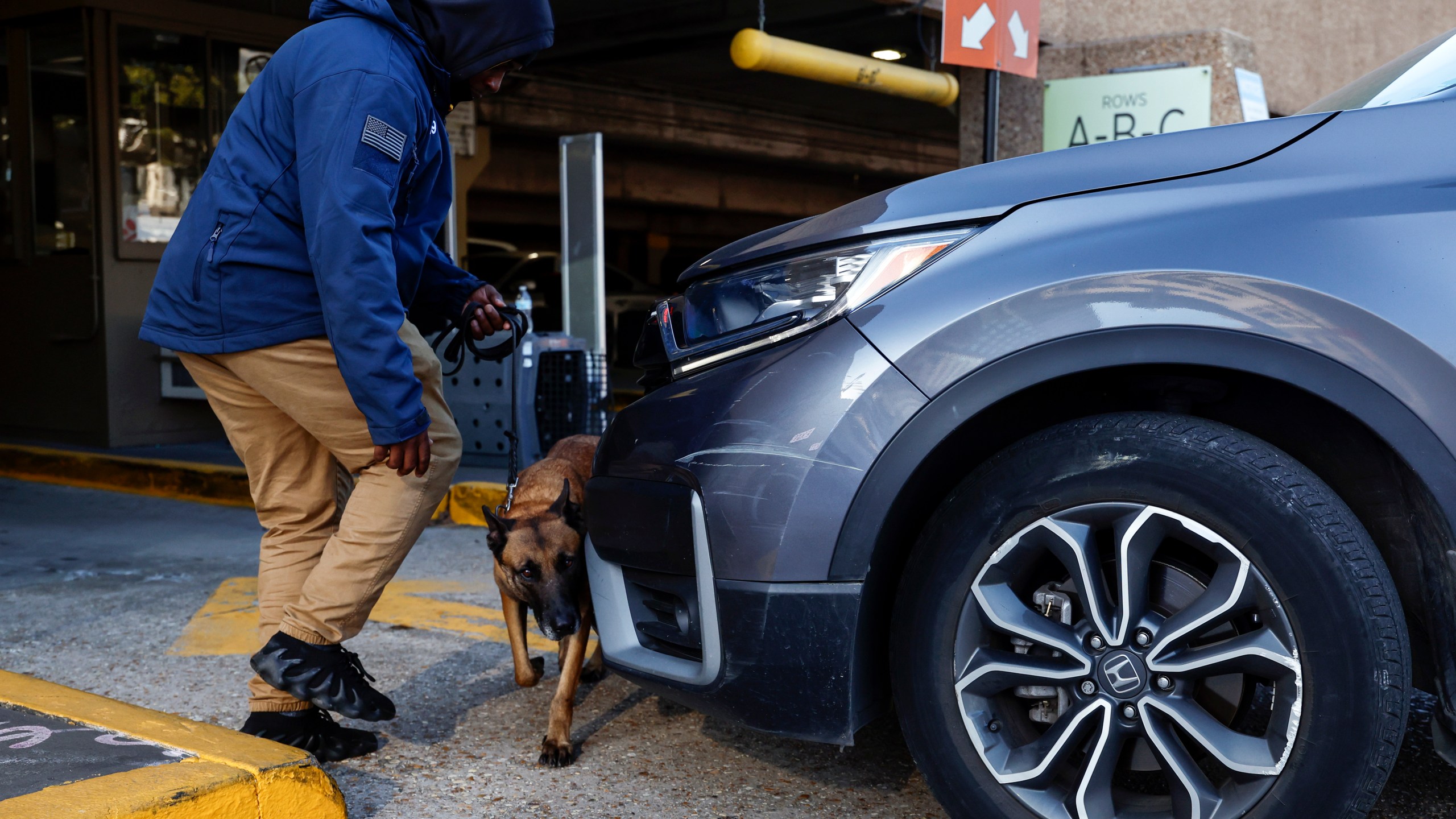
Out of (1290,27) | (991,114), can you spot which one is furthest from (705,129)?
(991,114)

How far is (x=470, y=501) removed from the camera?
6148 millimetres

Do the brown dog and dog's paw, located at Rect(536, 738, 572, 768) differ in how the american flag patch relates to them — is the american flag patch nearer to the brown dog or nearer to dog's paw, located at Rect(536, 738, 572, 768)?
the brown dog

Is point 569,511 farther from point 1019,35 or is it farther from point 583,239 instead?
point 583,239

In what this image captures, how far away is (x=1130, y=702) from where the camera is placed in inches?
78.1

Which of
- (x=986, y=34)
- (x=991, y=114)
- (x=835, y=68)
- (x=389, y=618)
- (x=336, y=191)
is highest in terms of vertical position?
(x=835, y=68)

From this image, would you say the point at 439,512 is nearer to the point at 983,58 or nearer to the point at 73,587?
the point at 73,587

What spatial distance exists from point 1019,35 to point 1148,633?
186 inches

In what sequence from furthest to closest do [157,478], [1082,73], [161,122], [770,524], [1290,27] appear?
1. [1290,27]
2. [161,122]
3. [1082,73]
4. [157,478]
5. [770,524]

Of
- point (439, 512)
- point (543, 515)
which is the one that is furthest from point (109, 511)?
point (543, 515)

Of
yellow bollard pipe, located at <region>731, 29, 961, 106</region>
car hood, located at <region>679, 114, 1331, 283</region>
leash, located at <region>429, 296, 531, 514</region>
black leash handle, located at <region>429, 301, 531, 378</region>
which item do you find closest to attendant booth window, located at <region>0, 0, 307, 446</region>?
yellow bollard pipe, located at <region>731, 29, 961, 106</region>

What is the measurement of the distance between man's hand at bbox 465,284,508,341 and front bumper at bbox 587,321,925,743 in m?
0.86

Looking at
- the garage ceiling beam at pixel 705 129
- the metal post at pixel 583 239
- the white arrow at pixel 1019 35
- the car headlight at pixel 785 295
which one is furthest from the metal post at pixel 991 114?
the garage ceiling beam at pixel 705 129

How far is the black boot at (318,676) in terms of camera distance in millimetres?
2527

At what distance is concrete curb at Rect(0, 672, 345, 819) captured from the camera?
73.4 inches
